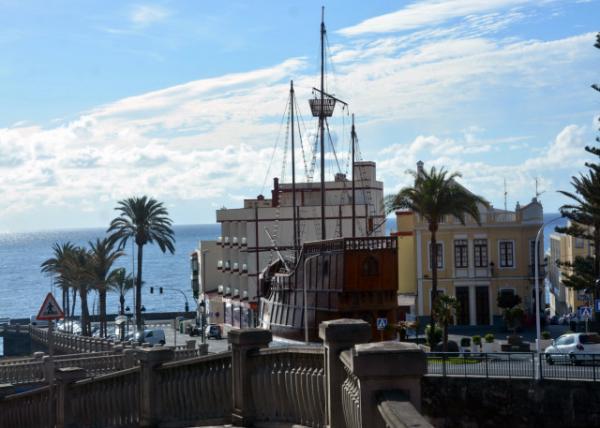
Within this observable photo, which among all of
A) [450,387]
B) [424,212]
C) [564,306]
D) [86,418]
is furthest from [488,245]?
[86,418]

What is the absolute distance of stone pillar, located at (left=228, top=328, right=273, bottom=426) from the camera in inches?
454

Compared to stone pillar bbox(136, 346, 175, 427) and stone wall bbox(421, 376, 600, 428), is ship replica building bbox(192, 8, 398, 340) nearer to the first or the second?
stone wall bbox(421, 376, 600, 428)

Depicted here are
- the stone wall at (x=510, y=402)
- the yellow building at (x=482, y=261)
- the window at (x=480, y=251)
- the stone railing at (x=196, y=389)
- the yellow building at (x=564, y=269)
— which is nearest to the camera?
the stone railing at (x=196, y=389)

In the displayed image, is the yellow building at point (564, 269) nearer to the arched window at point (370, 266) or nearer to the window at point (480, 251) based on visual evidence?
the window at point (480, 251)

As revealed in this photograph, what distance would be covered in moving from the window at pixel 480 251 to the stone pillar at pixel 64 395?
44.0 metres

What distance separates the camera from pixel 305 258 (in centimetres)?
4803

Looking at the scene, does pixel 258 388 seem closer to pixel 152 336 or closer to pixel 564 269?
pixel 152 336

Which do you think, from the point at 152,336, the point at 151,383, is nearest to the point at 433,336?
the point at 152,336

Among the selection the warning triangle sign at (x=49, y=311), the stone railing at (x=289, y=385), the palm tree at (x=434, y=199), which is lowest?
the stone railing at (x=289, y=385)

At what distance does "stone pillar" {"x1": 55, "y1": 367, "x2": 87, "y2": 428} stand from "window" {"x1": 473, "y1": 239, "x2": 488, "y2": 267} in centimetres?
4403

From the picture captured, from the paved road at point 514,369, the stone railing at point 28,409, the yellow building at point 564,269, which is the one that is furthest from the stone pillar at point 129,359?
the yellow building at point 564,269

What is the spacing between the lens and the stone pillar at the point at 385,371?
24.1 feet

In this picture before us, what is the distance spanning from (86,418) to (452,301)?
28.5 metres

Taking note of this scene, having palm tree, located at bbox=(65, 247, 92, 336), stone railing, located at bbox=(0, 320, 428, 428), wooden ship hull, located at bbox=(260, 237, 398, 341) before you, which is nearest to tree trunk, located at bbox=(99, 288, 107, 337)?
palm tree, located at bbox=(65, 247, 92, 336)
